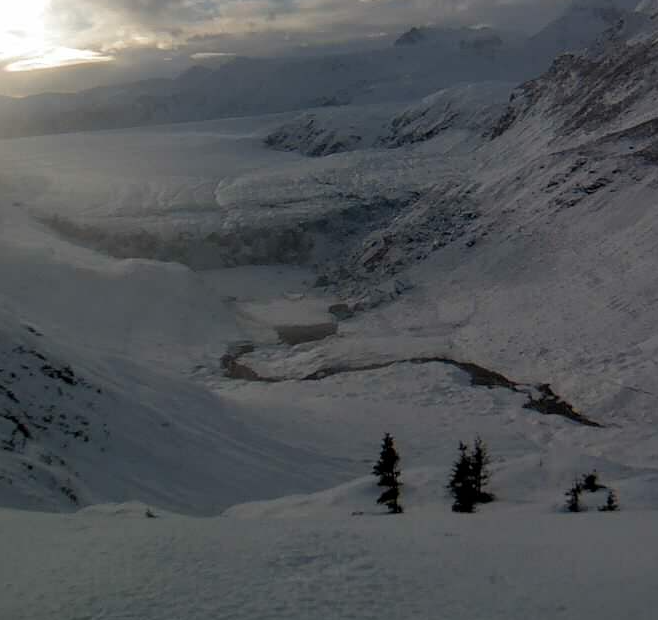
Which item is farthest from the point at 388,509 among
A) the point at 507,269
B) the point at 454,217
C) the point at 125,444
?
the point at 454,217

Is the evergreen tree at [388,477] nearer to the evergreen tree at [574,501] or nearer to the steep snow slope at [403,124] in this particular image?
the evergreen tree at [574,501]

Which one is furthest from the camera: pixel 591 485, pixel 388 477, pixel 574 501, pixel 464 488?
pixel 388 477

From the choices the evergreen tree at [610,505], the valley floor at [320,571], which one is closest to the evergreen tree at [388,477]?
the evergreen tree at [610,505]

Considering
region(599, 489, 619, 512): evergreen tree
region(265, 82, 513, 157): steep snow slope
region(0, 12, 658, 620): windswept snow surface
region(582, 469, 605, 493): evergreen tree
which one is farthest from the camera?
region(265, 82, 513, 157): steep snow slope

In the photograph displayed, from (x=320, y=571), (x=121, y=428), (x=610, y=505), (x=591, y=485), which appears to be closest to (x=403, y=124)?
(x=121, y=428)

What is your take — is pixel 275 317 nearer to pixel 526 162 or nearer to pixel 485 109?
pixel 526 162

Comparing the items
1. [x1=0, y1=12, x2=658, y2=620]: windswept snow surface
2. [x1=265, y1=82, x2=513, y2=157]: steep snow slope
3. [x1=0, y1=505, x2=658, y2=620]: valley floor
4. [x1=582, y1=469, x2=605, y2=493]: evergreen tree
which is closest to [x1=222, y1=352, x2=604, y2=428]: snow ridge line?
[x1=0, y1=12, x2=658, y2=620]: windswept snow surface

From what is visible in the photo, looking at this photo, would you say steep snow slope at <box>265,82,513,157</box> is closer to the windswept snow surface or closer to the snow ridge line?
the windswept snow surface

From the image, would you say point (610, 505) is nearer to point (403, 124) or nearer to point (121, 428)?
point (121, 428)

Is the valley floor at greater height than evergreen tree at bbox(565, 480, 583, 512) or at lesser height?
lesser
